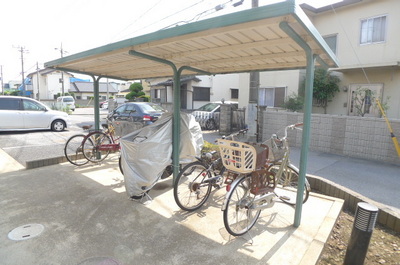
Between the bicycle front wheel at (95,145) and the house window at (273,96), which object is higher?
the house window at (273,96)

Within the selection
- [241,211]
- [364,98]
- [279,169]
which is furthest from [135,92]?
[241,211]

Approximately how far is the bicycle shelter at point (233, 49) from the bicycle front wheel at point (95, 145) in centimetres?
134

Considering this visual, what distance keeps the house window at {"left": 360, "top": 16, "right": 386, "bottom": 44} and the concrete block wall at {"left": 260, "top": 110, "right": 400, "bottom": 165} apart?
435 centimetres

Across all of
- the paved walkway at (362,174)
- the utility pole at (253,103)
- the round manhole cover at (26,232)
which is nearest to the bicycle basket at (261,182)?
the paved walkway at (362,174)

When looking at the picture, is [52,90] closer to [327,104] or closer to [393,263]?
[327,104]

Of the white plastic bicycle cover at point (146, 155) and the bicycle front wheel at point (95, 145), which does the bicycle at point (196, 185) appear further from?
the bicycle front wheel at point (95, 145)

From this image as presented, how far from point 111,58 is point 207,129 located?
25.7 ft

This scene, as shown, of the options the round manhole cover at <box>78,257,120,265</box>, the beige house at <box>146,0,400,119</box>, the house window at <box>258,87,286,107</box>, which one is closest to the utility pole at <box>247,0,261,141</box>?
the beige house at <box>146,0,400,119</box>

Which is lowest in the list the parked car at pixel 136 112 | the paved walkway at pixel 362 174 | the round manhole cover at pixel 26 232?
the round manhole cover at pixel 26 232

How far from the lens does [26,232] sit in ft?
8.63

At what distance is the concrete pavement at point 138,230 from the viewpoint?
2.28 m

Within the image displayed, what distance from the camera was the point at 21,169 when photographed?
478cm

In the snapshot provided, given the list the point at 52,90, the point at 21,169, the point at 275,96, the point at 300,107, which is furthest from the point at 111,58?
the point at 52,90

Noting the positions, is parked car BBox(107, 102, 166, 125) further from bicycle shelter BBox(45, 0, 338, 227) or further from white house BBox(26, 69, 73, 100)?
white house BBox(26, 69, 73, 100)
